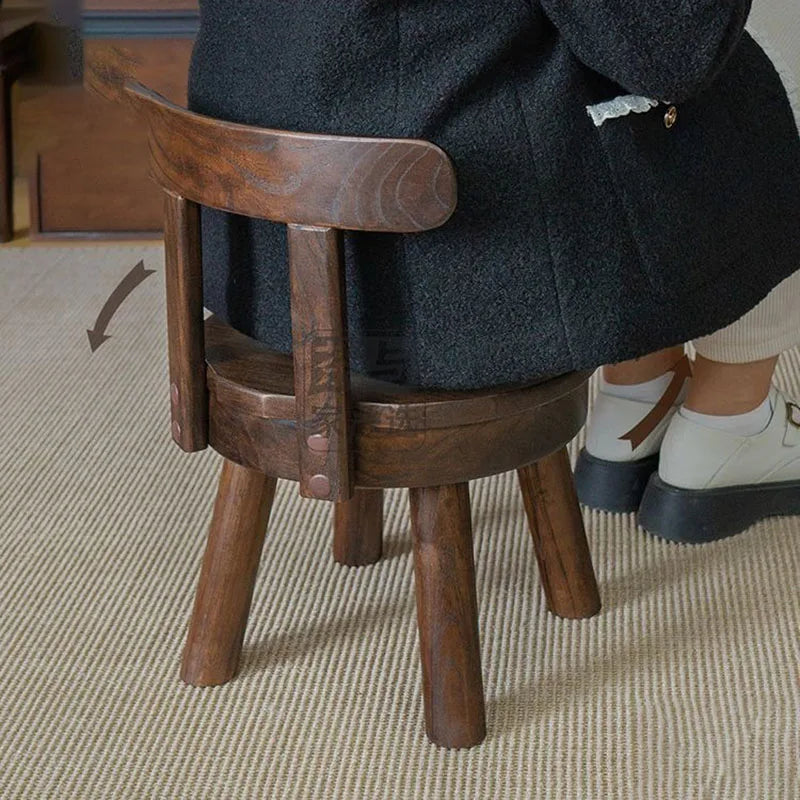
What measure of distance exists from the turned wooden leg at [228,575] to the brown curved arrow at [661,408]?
42 centimetres

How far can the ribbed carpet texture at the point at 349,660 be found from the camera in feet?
2.97

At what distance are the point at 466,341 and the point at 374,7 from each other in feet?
0.68

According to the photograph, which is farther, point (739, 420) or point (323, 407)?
point (739, 420)

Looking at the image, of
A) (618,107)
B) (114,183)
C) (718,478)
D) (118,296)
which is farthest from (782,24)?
(114,183)

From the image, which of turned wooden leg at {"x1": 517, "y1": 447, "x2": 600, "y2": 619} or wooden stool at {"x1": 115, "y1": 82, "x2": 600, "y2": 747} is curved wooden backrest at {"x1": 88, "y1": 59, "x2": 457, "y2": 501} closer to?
wooden stool at {"x1": 115, "y1": 82, "x2": 600, "y2": 747}

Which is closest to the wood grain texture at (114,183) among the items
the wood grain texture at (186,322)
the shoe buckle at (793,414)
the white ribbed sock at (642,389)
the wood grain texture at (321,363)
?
the wood grain texture at (186,322)

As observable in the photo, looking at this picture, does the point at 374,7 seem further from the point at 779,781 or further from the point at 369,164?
the point at 779,781

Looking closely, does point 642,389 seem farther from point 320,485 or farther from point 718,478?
point 320,485

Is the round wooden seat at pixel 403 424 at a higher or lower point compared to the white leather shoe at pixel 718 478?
higher

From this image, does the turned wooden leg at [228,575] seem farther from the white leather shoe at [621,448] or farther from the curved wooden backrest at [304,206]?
the white leather shoe at [621,448]

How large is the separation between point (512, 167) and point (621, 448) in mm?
518

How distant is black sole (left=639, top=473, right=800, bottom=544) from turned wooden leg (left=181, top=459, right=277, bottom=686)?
40 cm

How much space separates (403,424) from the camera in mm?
838

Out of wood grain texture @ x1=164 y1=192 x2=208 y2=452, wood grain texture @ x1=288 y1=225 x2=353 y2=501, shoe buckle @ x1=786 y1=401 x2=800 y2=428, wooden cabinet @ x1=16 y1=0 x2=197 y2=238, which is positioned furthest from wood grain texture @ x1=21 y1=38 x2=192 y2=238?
shoe buckle @ x1=786 y1=401 x2=800 y2=428
